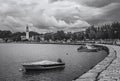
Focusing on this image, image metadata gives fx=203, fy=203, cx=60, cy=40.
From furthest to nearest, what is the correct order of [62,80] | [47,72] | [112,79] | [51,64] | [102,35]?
[102,35]
[51,64]
[47,72]
[62,80]
[112,79]

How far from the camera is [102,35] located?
544ft

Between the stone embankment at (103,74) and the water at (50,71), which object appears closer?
the stone embankment at (103,74)

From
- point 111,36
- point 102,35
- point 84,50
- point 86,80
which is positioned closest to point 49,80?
point 86,80

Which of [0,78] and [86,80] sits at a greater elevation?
[86,80]

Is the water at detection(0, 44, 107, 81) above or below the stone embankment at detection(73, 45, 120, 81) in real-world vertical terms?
below

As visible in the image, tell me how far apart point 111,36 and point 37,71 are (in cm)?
12014

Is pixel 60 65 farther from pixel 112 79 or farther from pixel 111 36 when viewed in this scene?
pixel 111 36

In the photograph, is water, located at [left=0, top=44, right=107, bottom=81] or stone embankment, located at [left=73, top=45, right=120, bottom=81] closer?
stone embankment, located at [left=73, top=45, right=120, bottom=81]

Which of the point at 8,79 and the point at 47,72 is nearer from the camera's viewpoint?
the point at 8,79

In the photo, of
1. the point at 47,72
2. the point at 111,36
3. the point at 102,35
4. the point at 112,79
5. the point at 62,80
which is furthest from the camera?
the point at 102,35

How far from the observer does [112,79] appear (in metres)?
16.4

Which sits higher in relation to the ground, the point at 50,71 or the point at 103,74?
the point at 103,74

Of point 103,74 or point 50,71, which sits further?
point 50,71

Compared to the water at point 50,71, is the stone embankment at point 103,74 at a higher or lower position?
higher
